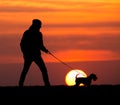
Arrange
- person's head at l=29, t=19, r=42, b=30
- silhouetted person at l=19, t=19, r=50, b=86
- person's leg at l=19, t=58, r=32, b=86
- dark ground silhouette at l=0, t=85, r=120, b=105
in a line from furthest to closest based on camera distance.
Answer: person's leg at l=19, t=58, r=32, b=86, silhouetted person at l=19, t=19, r=50, b=86, person's head at l=29, t=19, r=42, b=30, dark ground silhouette at l=0, t=85, r=120, b=105

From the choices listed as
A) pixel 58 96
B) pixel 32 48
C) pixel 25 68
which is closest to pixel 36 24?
pixel 32 48

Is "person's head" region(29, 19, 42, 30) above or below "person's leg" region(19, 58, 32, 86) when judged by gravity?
above

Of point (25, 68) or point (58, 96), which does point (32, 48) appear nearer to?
point (25, 68)

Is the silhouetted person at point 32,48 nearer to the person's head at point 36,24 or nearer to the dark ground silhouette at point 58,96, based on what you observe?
the person's head at point 36,24

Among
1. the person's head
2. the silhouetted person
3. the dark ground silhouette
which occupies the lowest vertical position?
the dark ground silhouette

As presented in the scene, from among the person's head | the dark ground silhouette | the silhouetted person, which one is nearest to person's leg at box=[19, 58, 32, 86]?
the silhouetted person

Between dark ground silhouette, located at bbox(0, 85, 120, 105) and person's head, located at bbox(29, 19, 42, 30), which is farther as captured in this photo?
person's head, located at bbox(29, 19, 42, 30)

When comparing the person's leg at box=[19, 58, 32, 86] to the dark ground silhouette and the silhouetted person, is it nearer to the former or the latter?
the silhouetted person

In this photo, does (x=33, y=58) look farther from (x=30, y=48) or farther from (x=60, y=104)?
(x=60, y=104)

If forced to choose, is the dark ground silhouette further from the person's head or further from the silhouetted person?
the person's head

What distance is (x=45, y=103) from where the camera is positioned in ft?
45.0

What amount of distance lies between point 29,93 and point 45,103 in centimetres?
245

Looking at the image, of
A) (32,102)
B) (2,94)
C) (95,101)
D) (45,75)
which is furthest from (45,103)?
(45,75)

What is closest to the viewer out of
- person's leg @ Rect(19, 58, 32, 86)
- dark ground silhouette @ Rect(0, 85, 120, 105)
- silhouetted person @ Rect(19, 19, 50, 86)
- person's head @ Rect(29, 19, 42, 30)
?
dark ground silhouette @ Rect(0, 85, 120, 105)
